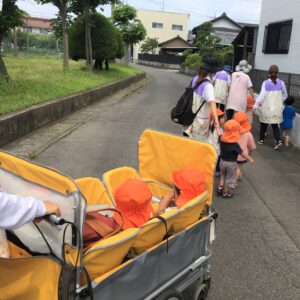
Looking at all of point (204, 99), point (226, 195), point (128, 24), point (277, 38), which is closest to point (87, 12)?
point (277, 38)

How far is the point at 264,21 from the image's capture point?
14719 mm

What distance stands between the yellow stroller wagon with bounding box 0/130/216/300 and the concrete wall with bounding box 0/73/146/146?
449 cm

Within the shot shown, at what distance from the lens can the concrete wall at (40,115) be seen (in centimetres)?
693

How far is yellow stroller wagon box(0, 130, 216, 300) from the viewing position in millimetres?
1927

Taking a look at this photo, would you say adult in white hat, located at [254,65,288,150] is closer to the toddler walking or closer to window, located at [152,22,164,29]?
the toddler walking

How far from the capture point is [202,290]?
2904mm

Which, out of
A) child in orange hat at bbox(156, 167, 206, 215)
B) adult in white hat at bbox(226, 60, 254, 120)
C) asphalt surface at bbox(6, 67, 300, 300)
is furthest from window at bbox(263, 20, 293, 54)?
child in orange hat at bbox(156, 167, 206, 215)

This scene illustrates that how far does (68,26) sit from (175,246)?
17.8m

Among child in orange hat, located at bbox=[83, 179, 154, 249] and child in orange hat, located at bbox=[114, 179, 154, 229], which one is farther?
child in orange hat, located at bbox=[114, 179, 154, 229]

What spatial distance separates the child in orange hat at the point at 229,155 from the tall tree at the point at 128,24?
29801 mm

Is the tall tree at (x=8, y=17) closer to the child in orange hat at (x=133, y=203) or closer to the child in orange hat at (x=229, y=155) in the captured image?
the child in orange hat at (x=229, y=155)

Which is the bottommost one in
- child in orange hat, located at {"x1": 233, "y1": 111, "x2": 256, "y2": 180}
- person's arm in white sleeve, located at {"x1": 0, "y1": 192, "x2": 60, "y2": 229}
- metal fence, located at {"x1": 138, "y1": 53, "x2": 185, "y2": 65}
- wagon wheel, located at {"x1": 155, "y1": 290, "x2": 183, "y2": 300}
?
metal fence, located at {"x1": 138, "y1": 53, "x2": 185, "y2": 65}

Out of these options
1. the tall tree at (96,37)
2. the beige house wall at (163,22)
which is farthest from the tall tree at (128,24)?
the beige house wall at (163,22)

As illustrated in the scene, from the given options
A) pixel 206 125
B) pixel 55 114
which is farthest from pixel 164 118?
pixel 206 125
